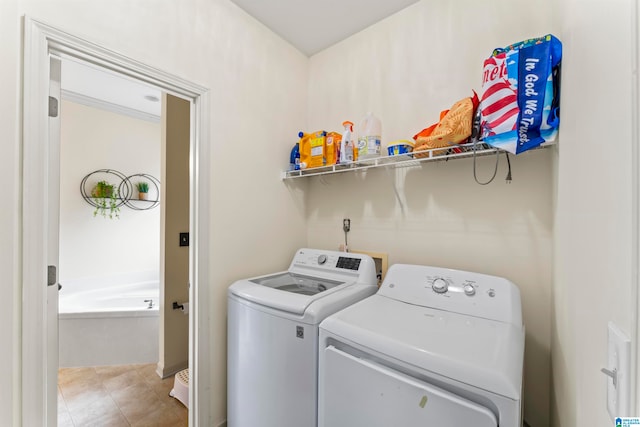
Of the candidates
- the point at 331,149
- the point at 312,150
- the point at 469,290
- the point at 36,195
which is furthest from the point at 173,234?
the point at 469,290

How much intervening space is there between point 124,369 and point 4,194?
6.73 ft

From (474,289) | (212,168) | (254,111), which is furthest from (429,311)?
(254,111)

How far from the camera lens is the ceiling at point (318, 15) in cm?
171

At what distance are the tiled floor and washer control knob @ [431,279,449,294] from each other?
1.82 meters

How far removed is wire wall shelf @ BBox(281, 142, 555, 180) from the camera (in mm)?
1260

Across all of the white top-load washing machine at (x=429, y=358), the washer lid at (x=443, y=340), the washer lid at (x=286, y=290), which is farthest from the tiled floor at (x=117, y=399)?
the washer lid at (x=443, y=340)

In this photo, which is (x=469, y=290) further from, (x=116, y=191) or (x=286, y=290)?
(x=116, y=191)

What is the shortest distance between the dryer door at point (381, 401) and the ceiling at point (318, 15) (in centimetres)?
199

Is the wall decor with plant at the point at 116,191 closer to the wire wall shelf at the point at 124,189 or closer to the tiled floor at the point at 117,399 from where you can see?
the wire wall shelf at the point at 124,189

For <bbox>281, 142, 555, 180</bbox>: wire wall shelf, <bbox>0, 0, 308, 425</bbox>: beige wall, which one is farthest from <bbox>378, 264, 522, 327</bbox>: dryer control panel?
<bbox>0, 0, 308, 425</bbox>: beige wall

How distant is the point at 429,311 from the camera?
1215mm

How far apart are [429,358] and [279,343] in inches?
27.5

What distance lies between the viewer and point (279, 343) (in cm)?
126

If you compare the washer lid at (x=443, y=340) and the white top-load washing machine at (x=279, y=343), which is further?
the white top-load washing machine at (x=279, y=343)
